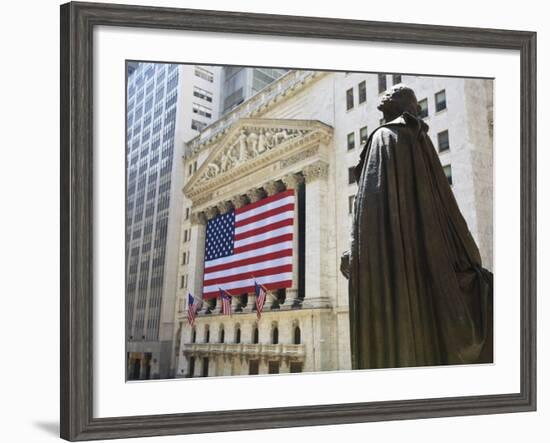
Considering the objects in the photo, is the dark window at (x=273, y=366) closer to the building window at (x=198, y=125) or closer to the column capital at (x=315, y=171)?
the column capital at (x=315, y=171)

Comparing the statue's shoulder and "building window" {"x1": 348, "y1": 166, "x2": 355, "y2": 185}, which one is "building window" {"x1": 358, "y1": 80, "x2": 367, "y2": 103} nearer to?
the statue's shoulder

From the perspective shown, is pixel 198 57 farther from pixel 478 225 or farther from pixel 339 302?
pixel 478 225

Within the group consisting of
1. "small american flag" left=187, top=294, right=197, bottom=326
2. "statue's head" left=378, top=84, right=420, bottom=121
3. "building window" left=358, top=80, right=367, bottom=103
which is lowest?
"small american flag" left=187, top=294, right=197, bottom=326

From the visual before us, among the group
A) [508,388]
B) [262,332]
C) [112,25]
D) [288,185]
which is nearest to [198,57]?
[112,25]

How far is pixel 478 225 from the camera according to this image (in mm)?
9438

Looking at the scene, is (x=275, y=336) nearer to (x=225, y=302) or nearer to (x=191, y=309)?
(x=225, y=302)

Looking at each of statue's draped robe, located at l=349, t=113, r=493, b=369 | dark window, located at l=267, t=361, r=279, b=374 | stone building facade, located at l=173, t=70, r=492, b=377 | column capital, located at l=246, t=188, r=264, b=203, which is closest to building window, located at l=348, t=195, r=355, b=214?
stone building facade, located at l=173, t=70, r=492, b=377

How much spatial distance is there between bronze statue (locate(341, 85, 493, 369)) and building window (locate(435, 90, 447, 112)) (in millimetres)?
262

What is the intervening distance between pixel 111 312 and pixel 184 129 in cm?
234

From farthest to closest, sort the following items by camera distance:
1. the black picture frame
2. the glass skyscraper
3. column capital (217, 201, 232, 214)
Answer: column capital (217, 201, 232, 214) < the glass skyscraper < the black picture frame

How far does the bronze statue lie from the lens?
8.70 m

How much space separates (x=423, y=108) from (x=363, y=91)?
0.68 m

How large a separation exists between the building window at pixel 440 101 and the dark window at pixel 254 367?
3.33 meters

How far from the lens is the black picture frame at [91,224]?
759 cm
